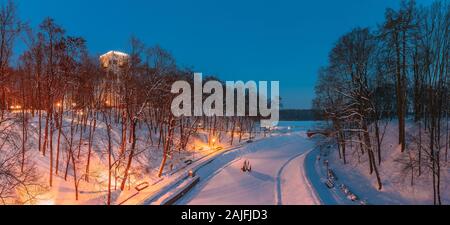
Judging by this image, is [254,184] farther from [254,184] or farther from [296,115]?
[296,115]

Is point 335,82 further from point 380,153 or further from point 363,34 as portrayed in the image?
point 380,153

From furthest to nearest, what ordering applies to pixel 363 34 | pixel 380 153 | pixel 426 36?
pixel 380 153 < pixel 363 34 < pixel 426 36

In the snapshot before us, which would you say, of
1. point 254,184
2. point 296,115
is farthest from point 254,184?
point 296,115

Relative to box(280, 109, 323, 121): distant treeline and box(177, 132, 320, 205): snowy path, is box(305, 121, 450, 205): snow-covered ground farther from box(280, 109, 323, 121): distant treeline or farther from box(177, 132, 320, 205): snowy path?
box(280, 109, 323, 121): distant treeline

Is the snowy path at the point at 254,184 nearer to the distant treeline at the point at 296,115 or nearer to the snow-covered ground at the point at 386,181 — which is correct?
the snow-covered ground at the point at 386,181

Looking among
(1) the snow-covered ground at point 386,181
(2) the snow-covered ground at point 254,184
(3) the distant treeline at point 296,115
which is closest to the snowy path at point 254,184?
(2) the snow-covered ground at point 254,184

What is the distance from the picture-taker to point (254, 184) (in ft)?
65.8

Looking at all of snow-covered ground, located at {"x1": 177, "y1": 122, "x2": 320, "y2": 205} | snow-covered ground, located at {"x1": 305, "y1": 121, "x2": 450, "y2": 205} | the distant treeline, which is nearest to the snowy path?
snow-covered ground, located at {"x1": 177, "y1": 122, "x2": 320, "y2": 205}
